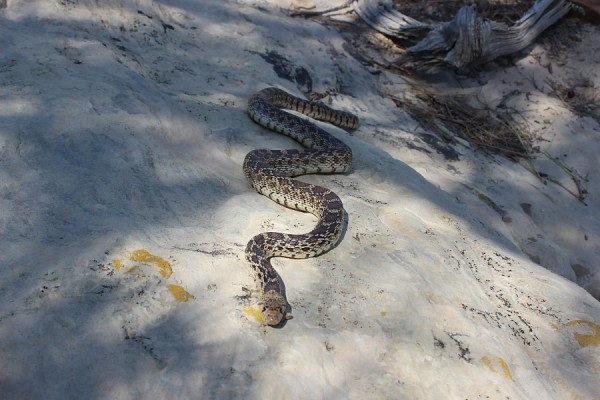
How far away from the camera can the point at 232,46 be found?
30.2 feet

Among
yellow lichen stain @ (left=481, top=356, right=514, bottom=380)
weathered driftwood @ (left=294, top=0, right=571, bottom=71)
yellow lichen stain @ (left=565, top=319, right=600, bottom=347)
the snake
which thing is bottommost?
the snake

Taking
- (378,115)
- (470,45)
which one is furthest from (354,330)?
(470,45)

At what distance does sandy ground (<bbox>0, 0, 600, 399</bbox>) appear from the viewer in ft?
11.5

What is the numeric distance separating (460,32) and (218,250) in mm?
7821

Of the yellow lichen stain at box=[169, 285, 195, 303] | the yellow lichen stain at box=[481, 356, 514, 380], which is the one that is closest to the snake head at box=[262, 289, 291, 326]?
the yellow lichen stain at box=[169, 285, 195, 303]

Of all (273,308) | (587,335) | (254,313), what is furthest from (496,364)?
(254,313)

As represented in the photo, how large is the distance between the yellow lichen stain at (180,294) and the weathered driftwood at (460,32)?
8.25 meters

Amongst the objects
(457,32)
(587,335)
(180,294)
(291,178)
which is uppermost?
(457,32)

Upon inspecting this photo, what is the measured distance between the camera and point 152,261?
4.14 meters

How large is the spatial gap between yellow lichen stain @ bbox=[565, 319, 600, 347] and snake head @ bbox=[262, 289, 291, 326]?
280 cm

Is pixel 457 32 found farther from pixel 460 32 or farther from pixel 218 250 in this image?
pixel 218 250

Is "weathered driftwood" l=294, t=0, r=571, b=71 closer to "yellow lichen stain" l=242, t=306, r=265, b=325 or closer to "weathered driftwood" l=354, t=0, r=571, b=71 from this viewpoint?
"weathered driftwood" l=354, t=0, r=571, b=71

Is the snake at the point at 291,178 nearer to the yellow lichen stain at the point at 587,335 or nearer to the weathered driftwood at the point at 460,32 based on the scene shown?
the yellow lichen stain at the point at 587,335

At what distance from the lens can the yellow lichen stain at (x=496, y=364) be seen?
4102 millimetres
